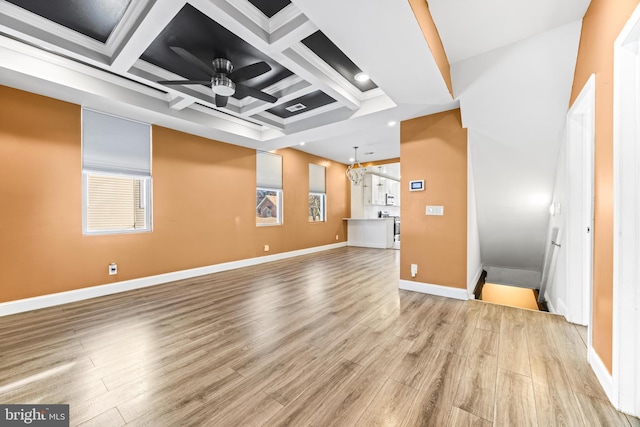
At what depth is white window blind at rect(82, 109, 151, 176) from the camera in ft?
11.4

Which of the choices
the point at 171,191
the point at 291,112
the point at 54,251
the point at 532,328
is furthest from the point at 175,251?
the point at 532,328

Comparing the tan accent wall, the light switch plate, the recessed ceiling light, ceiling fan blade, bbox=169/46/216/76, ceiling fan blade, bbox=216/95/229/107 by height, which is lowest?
the light switch plate

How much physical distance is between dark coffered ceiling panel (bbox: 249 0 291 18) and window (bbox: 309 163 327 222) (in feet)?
17.0

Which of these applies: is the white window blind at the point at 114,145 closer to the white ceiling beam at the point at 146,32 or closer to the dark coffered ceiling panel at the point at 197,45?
the white ceiling beam at the point at 146,32

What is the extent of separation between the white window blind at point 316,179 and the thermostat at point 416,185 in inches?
154

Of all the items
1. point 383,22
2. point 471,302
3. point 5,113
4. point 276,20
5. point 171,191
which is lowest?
point 471,302

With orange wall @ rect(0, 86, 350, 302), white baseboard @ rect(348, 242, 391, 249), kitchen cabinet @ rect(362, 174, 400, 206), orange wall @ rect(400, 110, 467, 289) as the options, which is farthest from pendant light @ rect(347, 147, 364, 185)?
orange wall @ rect(400, 110, 467, 289)

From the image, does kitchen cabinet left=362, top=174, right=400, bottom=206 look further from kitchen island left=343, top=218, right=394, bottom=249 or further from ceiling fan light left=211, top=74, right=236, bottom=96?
ceiling fan light left=211, top=74, right=236, bottom=96

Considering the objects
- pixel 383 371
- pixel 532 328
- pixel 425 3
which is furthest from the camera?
pixel 532 328

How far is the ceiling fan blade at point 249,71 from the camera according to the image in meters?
2.47

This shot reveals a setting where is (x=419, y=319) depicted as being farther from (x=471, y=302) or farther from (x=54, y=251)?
(x=54, y=251)

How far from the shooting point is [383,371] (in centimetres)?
185

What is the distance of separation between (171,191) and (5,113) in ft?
6.56

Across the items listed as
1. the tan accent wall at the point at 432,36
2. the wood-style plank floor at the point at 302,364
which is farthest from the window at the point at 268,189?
the tan accent wall at the point at 432,36
